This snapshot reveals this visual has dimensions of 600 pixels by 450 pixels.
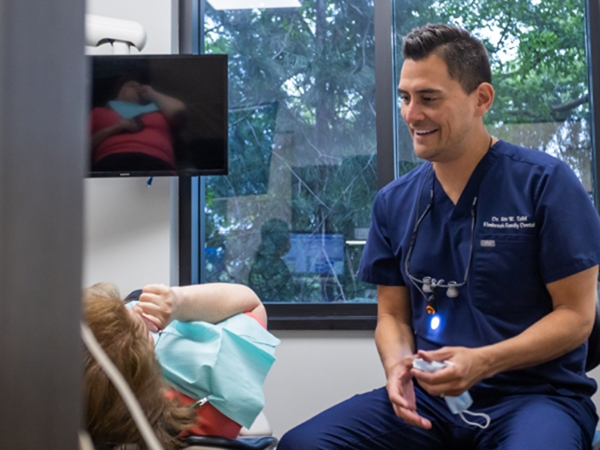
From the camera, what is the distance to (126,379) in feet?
3.34

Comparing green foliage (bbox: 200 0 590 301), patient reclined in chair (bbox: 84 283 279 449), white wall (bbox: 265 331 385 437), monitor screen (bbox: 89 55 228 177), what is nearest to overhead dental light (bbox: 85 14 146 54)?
monitor screen (bbox: 89 55 228 177)

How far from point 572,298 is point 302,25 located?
6.25ft

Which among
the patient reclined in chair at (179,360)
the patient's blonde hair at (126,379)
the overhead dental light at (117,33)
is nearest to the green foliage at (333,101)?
the overhead dental light at (117,33)

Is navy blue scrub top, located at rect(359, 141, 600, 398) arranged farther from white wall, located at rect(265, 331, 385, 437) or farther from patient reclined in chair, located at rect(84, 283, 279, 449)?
white wall, located at rect(265, 331, 385, 437)

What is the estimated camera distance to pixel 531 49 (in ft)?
8.89

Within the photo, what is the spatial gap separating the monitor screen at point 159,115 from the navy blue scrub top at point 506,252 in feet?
3.93

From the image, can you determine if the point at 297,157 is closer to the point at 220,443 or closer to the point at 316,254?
the point at 316,254

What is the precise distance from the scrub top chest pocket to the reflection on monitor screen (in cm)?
132

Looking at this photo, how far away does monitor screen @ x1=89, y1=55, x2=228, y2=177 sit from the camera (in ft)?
8.33

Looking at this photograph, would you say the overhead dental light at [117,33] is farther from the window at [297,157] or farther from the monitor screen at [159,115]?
the window at [297,157]

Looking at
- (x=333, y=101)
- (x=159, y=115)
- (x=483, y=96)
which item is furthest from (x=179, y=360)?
(x=333, y=101)

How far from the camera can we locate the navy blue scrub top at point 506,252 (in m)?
1.38

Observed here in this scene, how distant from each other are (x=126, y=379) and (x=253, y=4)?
2.25 metres

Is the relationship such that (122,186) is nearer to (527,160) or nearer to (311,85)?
(311,85)
